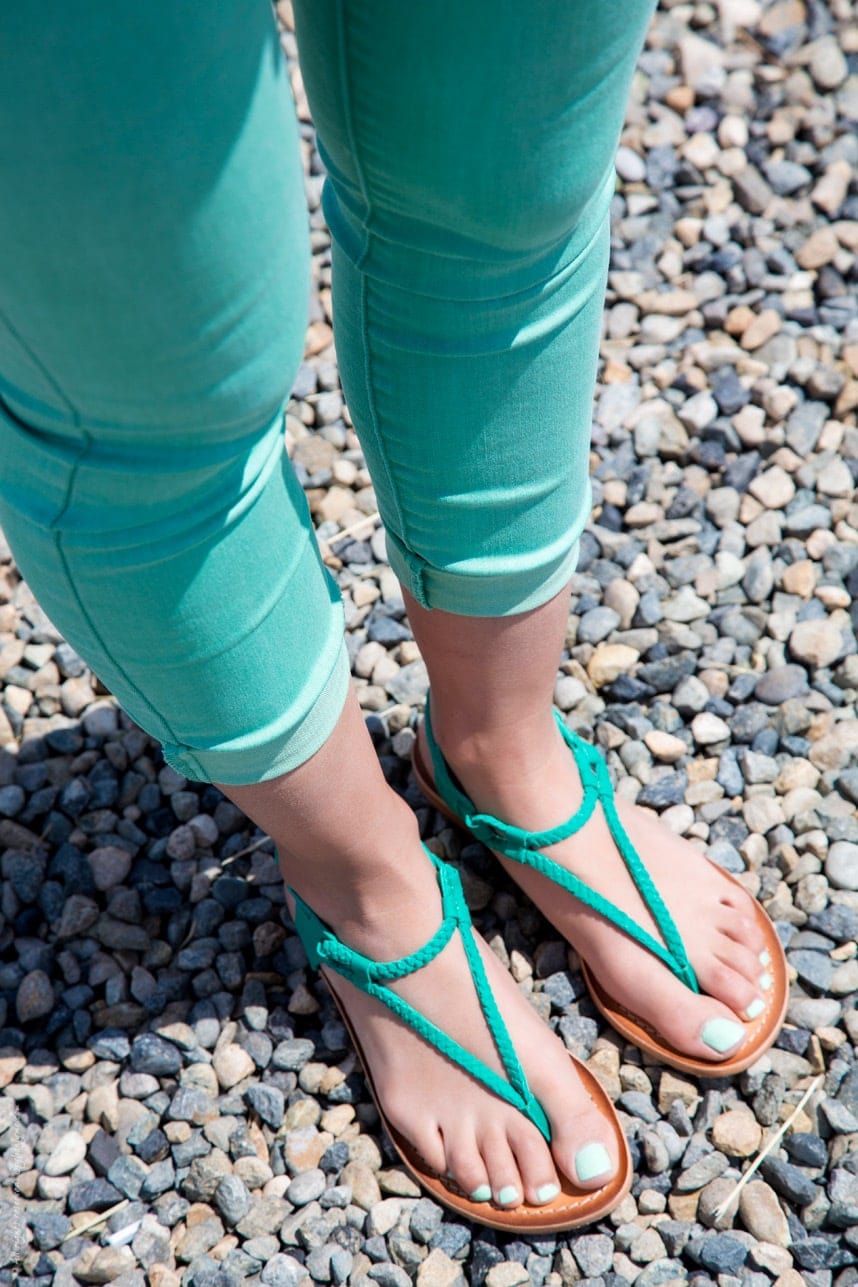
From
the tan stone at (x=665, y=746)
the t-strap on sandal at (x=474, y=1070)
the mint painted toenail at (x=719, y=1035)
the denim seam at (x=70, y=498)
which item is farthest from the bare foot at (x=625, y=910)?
the denim seam at (x=70, y=498)

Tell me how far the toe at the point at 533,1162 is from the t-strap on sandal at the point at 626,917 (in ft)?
0.49

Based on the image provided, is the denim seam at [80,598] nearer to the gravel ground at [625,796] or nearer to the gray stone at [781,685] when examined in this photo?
the gravel ground at [625,796]

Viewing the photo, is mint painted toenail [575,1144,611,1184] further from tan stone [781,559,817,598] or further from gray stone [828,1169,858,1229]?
tan stone [781,559,817,598]

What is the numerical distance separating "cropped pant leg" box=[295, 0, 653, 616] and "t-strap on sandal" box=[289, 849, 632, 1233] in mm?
352

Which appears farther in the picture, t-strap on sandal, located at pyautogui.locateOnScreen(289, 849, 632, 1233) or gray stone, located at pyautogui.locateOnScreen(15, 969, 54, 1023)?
gray stone, located at pyautogui.locateOnScreen(15, 969, 54, 1023)

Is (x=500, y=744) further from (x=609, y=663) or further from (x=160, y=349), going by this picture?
(x=160, y=349)

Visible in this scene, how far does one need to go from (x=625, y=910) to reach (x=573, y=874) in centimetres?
7

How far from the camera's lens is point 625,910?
119cm

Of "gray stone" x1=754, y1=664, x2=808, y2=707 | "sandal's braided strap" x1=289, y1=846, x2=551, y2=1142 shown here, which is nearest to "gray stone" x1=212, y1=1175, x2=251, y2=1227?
"sandal's braided strap" x1=289, y1=846, x2=551, y2=1142

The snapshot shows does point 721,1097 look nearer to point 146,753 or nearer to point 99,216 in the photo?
point 146,753

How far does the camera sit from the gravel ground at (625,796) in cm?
113

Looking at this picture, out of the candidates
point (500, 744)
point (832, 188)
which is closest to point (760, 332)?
point (832, 188)

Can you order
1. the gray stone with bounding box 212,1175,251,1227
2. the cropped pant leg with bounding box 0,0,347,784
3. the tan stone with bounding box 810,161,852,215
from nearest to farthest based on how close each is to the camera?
1. the cropped pant leg with bounding box 0,0,347,784
2. the gray stone with bounding box 212,1175,251,1227
3. the tan stone with bounding box 810,161,852,215

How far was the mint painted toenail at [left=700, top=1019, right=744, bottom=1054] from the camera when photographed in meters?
1.16
